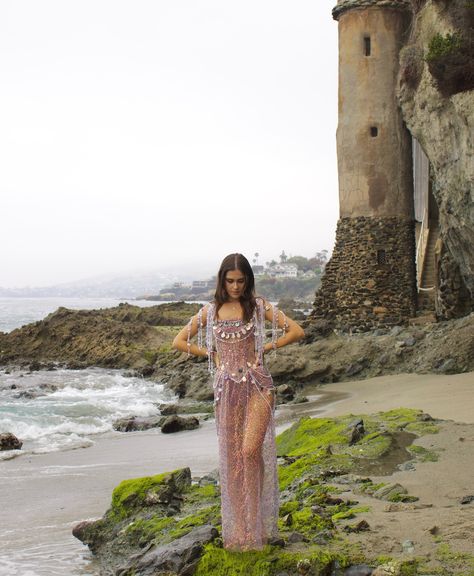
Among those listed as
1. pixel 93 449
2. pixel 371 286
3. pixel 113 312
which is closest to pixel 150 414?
pixel 93 449

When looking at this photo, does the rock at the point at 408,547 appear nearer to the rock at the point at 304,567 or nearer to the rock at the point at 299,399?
the rock at the point at 304,567

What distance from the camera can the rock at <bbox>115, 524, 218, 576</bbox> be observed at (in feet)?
20.2

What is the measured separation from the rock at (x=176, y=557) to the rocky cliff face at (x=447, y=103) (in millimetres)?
9858

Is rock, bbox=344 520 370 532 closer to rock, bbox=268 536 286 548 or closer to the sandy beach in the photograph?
the sandy beach

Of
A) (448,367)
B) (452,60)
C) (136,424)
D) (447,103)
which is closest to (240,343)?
(136,424)

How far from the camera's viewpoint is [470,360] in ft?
55.3

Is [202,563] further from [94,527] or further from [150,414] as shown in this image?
[150,414]

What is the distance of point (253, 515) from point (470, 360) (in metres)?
11.6

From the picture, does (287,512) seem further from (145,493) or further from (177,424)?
(177,424)

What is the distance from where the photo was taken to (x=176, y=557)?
20.5 ft

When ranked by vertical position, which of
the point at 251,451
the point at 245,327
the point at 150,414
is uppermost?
the point at 245,327

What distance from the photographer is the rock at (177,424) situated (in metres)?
14.8

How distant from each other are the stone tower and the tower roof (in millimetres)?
26

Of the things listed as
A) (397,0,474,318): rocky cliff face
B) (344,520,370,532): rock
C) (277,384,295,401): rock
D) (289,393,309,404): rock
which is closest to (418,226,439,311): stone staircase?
(397,0,474,318): rocky cliff face
